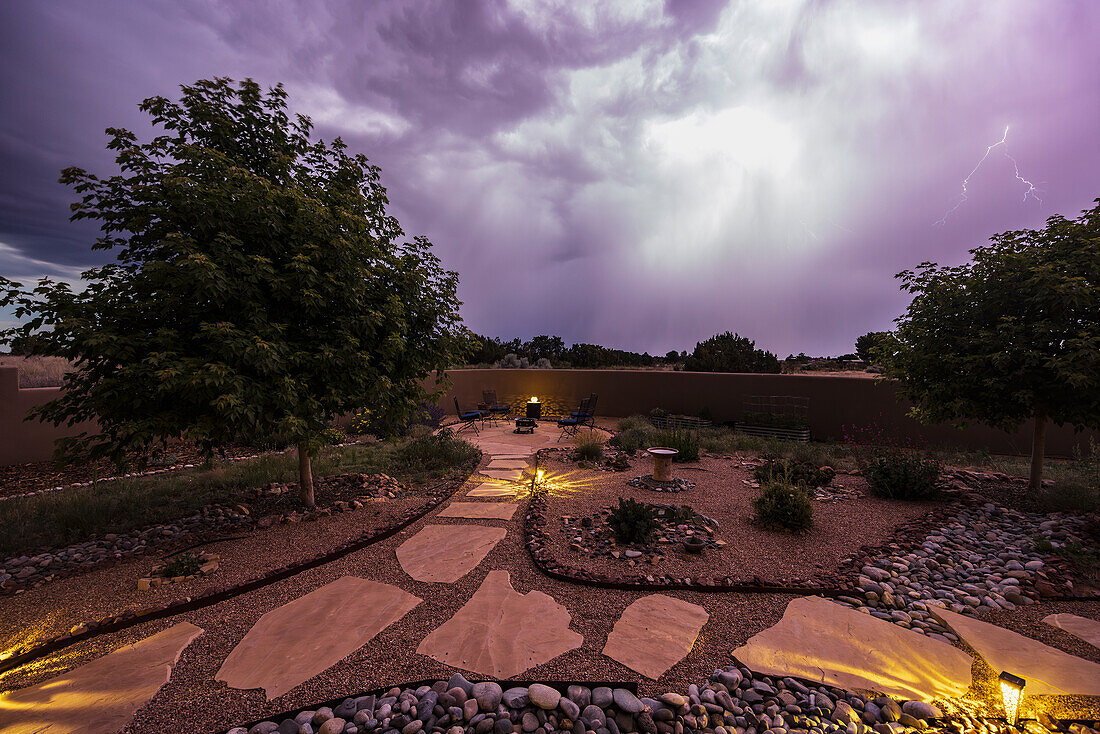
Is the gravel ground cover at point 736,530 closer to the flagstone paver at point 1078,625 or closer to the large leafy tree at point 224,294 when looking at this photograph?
the flagstone paver at point 1078,625

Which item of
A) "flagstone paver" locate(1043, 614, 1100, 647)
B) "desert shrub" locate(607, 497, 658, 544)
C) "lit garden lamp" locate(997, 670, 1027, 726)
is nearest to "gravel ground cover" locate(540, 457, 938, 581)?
"desert shrub" locate(607, 497, 658, 544)

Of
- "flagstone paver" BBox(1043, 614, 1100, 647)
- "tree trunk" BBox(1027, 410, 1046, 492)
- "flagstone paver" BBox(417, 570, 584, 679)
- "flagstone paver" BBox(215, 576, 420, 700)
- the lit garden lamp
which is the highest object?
"tree trunk" BBox(1027, 410, 1046, 492)

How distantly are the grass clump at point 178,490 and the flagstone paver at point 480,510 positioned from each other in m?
0.97

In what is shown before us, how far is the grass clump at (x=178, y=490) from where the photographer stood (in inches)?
135

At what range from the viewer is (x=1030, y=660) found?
193 cm

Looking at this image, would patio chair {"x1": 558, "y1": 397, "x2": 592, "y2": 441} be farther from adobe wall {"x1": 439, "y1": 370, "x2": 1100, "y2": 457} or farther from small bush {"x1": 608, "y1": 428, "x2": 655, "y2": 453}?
adobe wall {"x1": 439, "y1": 370, "x2": 1100, "y2": 457}

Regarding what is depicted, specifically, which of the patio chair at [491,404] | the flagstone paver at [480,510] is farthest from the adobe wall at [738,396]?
the flagstone paver at [480,510]

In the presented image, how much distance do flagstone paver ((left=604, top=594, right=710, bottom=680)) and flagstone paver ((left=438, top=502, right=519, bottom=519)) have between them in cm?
186

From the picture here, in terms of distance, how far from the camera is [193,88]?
3414 mm

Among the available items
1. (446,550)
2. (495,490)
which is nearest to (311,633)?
(446,550)

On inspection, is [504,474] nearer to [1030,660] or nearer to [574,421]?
[574,421]

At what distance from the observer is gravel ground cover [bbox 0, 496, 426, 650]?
7.36ft

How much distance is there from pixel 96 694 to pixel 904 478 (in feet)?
21.6

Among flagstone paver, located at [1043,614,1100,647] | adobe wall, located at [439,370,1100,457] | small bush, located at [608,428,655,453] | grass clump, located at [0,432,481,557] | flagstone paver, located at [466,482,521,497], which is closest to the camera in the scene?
flagstone paver, located at [1043,614,1100,647]
